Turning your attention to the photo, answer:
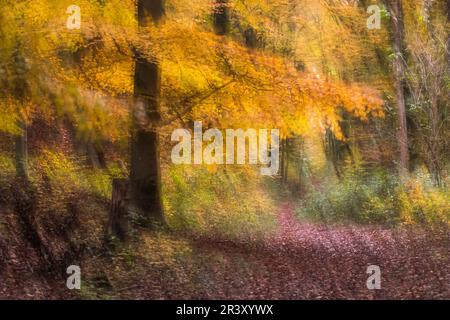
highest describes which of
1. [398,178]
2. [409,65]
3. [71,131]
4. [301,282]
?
[409,65]

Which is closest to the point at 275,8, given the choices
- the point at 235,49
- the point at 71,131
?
the point at 235,49

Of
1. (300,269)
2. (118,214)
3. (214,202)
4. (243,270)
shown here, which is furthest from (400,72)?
(118,214)

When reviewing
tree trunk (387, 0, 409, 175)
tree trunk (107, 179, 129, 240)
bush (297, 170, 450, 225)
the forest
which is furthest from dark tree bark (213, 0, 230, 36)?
bush (297, 170, 450, 225)

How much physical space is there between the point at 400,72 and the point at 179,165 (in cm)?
815

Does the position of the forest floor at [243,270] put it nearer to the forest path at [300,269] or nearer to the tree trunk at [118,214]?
the forest path at [300,269]

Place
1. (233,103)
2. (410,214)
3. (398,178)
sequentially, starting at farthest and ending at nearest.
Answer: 1. (398,178)
2. (410,214)
3. (233,103)

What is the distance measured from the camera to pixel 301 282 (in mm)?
9820

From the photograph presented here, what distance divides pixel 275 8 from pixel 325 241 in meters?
6.84

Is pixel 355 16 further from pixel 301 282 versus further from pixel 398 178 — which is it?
pixel 301 282

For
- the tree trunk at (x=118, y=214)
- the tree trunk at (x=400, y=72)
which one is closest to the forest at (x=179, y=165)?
the tree trunk at (x=118, y=214)

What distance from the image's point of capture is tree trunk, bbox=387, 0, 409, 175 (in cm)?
1770

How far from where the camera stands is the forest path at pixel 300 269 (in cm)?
916

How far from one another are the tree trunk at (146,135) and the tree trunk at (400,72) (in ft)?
30.1

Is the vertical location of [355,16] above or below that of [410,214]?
above
